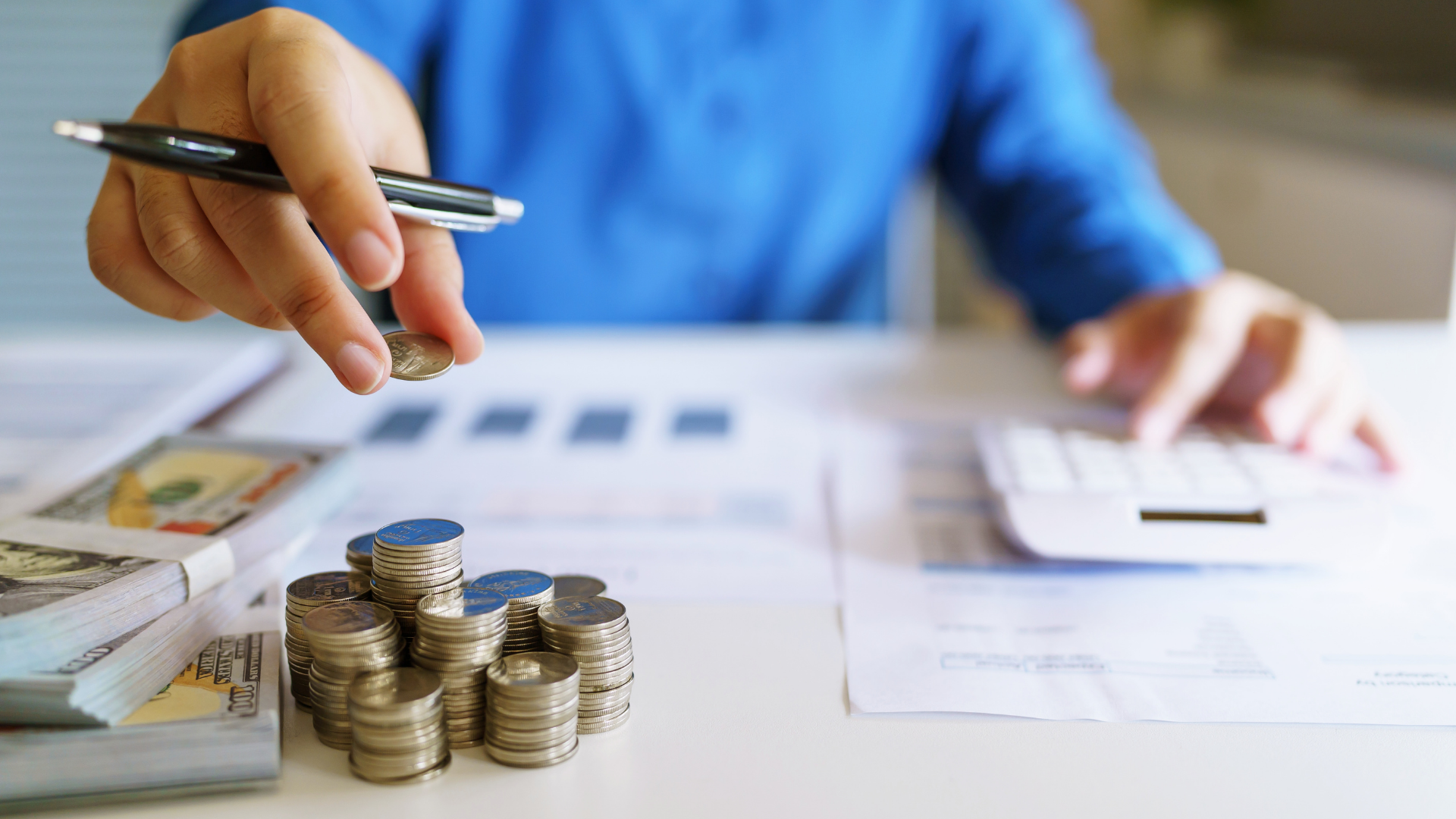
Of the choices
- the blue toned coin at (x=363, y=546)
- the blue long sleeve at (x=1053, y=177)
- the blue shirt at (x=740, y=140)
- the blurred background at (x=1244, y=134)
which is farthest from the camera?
the blurred background at (x=1244, y=134)

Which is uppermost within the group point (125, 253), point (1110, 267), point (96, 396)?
point (125, 253)

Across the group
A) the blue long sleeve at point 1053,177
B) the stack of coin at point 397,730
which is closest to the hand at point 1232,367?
the blue long sleeve at point 1053,177

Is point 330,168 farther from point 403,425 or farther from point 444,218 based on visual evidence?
point 403,425

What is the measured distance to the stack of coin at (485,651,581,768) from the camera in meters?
0.37

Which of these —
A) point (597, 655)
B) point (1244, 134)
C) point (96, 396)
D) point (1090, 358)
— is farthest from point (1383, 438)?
point (1244, 134)

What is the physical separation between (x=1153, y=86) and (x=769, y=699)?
2.78 m

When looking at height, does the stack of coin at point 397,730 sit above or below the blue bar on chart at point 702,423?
above

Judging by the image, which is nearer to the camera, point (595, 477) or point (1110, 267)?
point (595, 477)

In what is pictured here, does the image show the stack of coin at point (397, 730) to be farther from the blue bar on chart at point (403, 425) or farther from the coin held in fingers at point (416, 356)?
the blue bar on chart at point (403, 425)

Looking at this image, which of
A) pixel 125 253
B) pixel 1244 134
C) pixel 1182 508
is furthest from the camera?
pixel 1244 134

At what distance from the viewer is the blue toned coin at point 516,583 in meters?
0.42

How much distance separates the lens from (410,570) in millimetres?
401

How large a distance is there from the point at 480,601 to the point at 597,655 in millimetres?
54

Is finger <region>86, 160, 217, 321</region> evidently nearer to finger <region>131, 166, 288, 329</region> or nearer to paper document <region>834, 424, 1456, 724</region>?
finger <region>131, 166, 288, 329</region>
